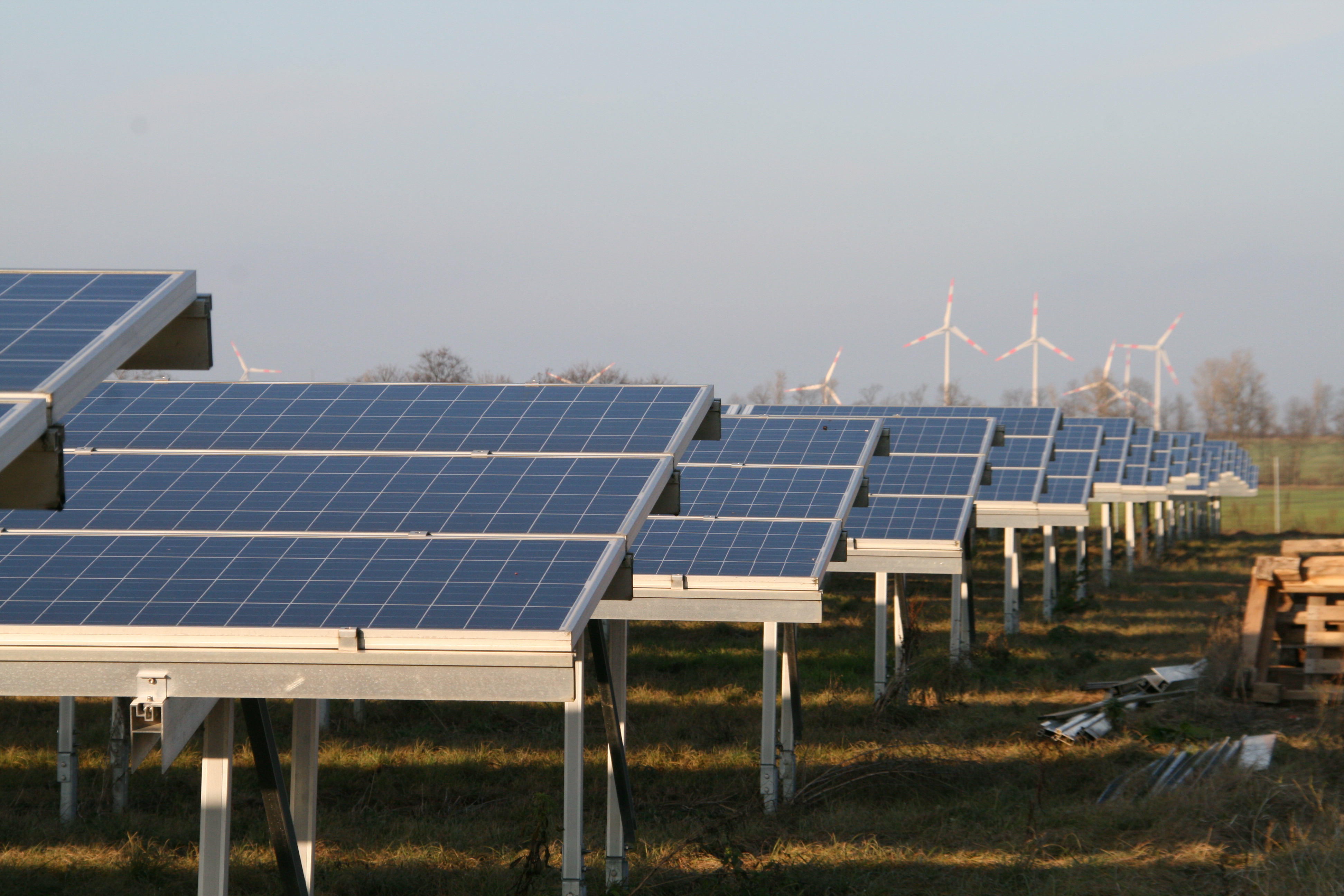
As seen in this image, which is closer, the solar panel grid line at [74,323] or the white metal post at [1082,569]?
the solar panel grid line at [74,323]

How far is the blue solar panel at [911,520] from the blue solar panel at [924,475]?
1.62ft

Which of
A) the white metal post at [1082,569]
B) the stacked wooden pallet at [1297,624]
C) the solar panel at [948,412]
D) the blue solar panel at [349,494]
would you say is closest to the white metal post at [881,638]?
the solar panel at [948,412]

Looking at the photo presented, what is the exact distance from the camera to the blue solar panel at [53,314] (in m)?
5.21

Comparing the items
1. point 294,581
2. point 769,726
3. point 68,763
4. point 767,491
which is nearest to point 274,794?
point 294,581

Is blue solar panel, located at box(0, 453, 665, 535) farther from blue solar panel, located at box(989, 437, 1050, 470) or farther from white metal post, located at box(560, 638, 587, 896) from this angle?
blue solar panel, located at box(989, 437, 1050, 470)

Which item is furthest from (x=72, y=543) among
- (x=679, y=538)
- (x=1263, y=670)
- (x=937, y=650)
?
(x=937, y=650)

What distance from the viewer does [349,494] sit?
8945mm

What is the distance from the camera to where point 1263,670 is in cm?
1934

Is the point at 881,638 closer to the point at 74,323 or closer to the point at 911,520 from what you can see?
the point at 911,520

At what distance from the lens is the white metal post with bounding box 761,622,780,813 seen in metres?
14.5

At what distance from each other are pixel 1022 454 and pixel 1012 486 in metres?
2.26

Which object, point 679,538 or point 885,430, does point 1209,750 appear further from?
point 679,538

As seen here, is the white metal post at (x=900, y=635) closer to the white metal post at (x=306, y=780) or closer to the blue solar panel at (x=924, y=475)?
the blue solar panel at (x=924, y=475)

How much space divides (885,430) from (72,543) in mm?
11599
